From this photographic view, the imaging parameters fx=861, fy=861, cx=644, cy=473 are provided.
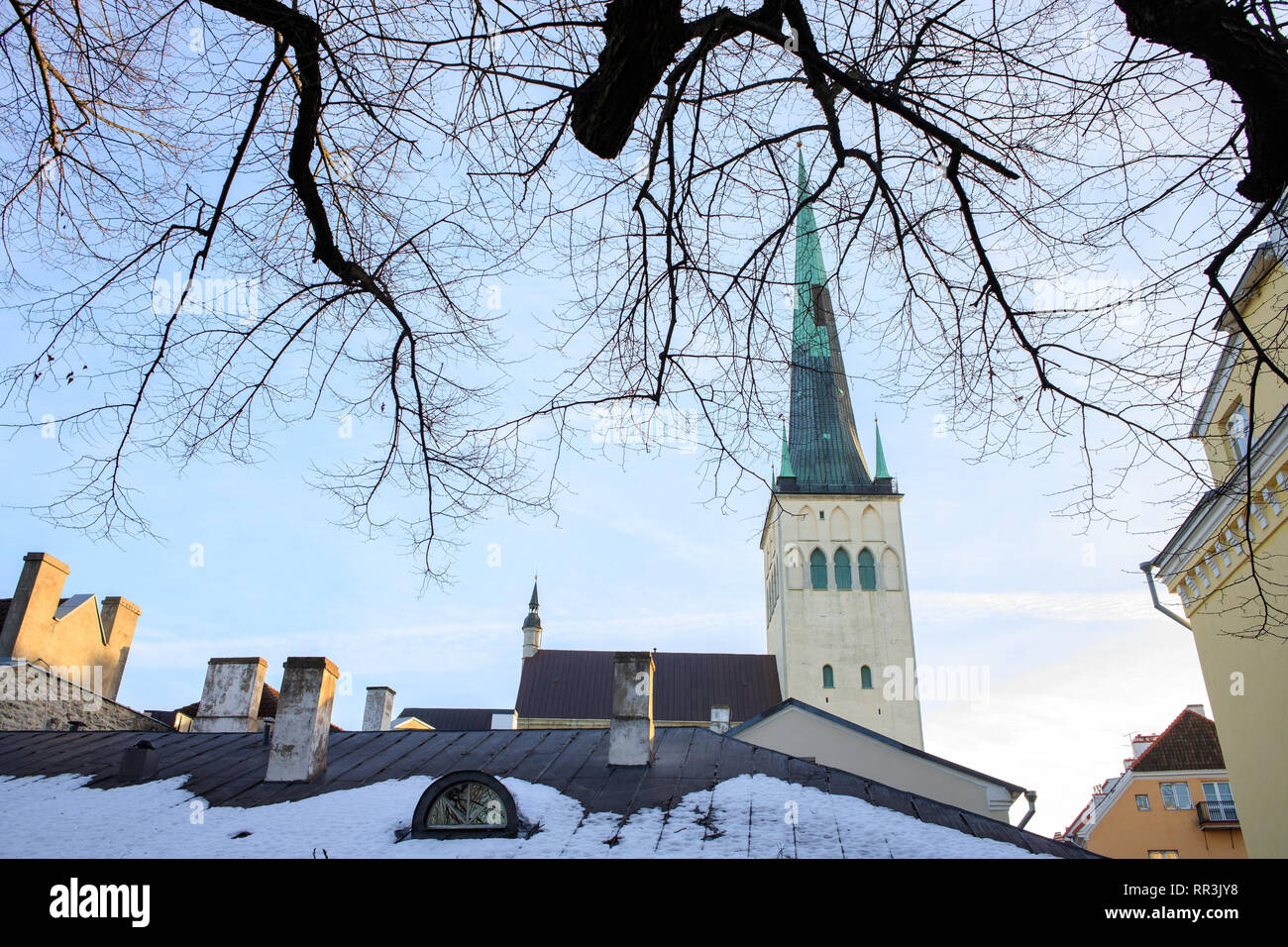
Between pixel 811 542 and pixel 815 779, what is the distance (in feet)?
109

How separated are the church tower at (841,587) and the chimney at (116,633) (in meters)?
23.5

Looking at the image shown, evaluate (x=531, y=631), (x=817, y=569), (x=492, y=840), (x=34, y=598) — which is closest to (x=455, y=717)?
(x=531, y=631)

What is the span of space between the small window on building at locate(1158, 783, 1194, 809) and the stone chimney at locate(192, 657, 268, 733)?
105 ft

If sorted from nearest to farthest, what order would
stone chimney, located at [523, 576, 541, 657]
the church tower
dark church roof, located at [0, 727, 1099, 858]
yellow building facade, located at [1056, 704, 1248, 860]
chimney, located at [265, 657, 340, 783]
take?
1. dark church roof, located at [0, 727, 1099, 858]
2. chimney, located at [265, 657, 340, 783]
3. yellow building facade, located at [1056, 704, 1248, 860]
4. the church tower
5. stone chimney, located at [523, 576, 541, 657]

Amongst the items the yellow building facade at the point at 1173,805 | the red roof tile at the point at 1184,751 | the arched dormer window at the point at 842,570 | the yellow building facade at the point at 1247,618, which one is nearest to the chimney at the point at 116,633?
the yellow building facade at the point at 1247,618

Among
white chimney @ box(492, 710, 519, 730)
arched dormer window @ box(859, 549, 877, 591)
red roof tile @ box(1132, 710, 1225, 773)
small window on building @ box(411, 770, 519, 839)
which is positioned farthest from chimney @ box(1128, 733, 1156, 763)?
small window on building @ box(411, 770, 519, 839)

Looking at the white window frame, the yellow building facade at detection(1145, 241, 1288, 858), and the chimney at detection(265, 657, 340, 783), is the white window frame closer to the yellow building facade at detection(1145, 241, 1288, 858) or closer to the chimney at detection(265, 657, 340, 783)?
the yellow building facade at detection(1145, 241, 1288, 858)

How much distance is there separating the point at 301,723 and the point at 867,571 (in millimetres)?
34716

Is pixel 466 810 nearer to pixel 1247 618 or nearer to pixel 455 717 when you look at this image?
pixel 1247 618

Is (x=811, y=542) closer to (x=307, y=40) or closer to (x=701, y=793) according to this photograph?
(x=701, y=793)

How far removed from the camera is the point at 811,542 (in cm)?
4234

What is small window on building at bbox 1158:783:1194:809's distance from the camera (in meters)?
31.6

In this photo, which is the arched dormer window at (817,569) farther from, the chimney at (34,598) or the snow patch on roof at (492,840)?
the snow patch on roof at (492,840)
